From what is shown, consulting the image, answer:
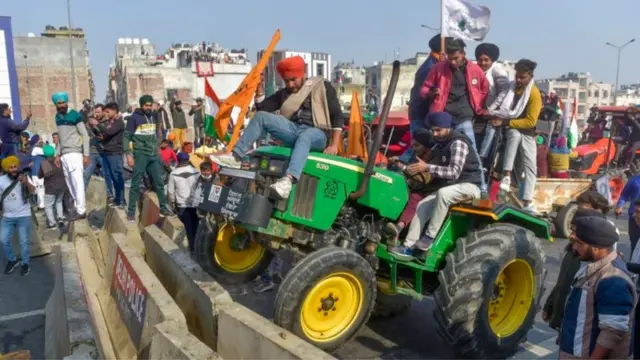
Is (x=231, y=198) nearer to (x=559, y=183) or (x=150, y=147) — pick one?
(x=150, y=147)

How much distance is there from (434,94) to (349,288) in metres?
3.04

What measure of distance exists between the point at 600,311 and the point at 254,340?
2136 millimetres

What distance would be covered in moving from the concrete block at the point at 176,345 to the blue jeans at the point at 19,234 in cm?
519

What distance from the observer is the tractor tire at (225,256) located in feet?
18.2

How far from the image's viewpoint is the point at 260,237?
4.87 metres

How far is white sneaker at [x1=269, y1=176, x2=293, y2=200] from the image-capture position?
436 cm

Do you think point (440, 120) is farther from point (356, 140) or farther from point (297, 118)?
point (297, 118)

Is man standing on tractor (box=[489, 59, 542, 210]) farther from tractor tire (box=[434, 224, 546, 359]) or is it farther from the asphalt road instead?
tractor tire (box=[434, 224, 546, 359])

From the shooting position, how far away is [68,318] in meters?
4.83

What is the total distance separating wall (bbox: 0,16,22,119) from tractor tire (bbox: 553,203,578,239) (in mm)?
26406

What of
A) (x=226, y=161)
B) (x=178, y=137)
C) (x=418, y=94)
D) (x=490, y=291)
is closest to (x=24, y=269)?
(x=226, y=161)

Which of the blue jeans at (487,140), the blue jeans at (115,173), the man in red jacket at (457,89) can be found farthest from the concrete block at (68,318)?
the blue jeans at (487,140)

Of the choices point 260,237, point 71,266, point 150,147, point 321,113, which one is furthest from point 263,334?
point 150,147

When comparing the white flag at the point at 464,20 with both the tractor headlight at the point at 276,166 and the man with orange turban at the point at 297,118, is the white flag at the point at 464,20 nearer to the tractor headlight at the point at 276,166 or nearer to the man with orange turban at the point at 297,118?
the man with orange turban at the point at 297,118
